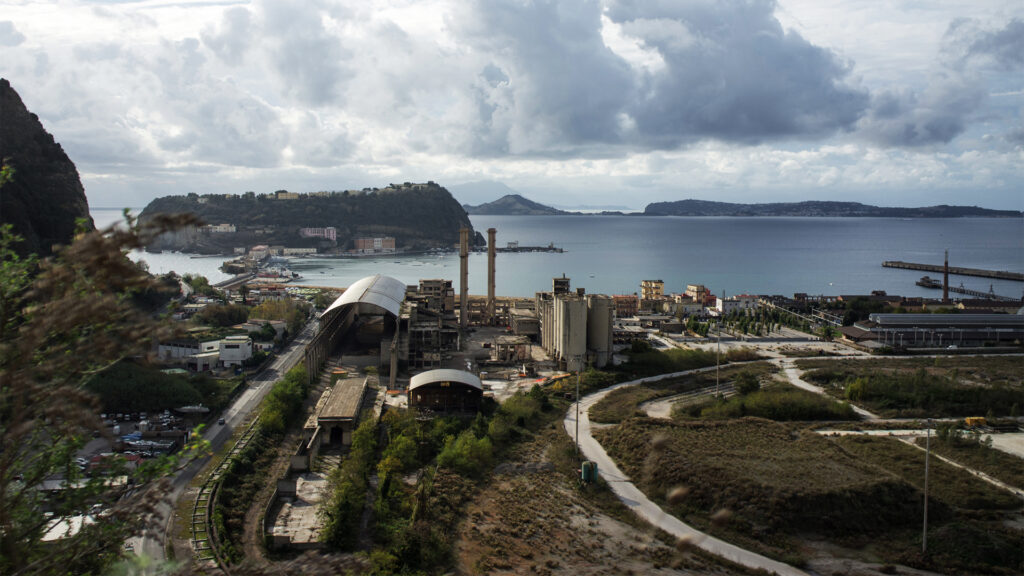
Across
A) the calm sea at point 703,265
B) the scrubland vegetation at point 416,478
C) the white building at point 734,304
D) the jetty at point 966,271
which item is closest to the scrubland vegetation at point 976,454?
the scrubland vegetation at point 416,478

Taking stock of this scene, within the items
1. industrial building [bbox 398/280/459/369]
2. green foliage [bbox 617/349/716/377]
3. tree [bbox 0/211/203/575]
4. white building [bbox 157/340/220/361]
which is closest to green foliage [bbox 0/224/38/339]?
tree [bbox 0/211/203/575]

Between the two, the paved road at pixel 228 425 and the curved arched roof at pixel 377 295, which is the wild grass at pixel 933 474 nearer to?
the paved road at pixel 228 425

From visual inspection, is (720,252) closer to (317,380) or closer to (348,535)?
(317,380)

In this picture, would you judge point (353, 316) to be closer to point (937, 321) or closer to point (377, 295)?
point (377, 295)

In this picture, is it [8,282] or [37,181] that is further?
[37,181]

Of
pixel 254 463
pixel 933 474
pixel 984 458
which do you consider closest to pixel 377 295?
pixel 254 463

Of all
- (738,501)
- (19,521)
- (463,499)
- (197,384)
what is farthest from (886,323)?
(19,521)

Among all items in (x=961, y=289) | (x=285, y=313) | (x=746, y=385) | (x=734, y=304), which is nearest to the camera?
(x=746, y=385)
